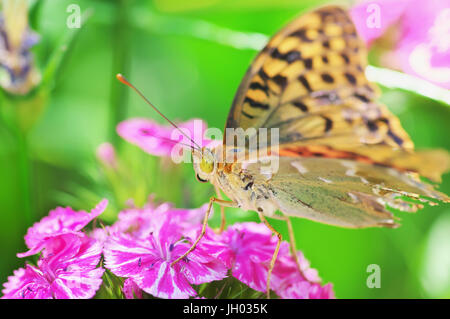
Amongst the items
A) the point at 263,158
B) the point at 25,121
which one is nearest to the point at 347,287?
the point at 263,158

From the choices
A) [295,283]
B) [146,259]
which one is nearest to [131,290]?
[146,259]

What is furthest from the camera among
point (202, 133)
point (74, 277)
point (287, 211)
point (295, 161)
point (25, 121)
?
point (202, 133)

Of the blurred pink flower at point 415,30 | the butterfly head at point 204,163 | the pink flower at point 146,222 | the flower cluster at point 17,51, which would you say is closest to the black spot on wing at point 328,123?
the butterfly head at point 204,163

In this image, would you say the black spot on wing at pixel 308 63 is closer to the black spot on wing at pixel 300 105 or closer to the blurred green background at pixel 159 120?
the black spot on wing at pixel 300 105

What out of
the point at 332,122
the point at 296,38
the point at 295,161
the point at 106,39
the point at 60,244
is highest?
the point at 106,39

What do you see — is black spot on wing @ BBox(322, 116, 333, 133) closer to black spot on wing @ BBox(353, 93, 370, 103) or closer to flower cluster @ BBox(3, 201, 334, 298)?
black spot on wing @ BBox(353, 93, 370, 103)

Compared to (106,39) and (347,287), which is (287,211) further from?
Answer: (106,39)

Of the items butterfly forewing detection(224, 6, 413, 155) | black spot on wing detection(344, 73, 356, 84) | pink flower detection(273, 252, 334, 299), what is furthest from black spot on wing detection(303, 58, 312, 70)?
pink flower detection(273, 252, 334, 299)

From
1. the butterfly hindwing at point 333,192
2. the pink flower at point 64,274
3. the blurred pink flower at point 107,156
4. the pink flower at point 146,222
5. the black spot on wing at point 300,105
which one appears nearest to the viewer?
the pink flower at point 64,274
